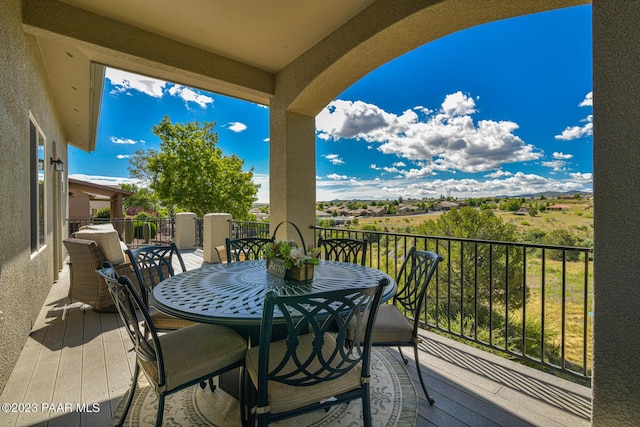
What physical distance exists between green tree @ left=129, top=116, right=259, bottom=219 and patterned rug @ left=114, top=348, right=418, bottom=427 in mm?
13719

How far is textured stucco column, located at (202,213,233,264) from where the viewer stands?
22.6ft

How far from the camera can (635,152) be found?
139cm

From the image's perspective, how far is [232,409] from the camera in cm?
183

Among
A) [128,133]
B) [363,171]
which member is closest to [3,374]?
[363,171]

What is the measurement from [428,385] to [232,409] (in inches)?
50.2

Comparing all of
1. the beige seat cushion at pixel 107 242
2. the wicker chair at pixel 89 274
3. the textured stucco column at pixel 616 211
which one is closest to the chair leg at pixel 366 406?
the textured stucco column at pixel 616 211

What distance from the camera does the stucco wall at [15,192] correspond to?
6.95 ft

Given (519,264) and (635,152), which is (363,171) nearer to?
(519,264)

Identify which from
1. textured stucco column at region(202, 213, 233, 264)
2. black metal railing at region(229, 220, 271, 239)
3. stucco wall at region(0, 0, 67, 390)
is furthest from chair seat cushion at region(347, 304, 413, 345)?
textured stucco column at region(202, 213, 233, 264)

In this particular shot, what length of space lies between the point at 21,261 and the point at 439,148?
60.9 feet

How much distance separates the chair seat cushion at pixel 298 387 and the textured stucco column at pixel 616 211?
1194 millimetres

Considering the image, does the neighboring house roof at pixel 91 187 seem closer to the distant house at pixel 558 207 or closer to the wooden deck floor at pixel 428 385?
the wooden deck floor at pixel 428 385

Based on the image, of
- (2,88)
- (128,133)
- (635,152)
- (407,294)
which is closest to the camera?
(635,152)

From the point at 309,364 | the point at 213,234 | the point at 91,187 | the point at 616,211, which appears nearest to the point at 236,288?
the point at 309,364
